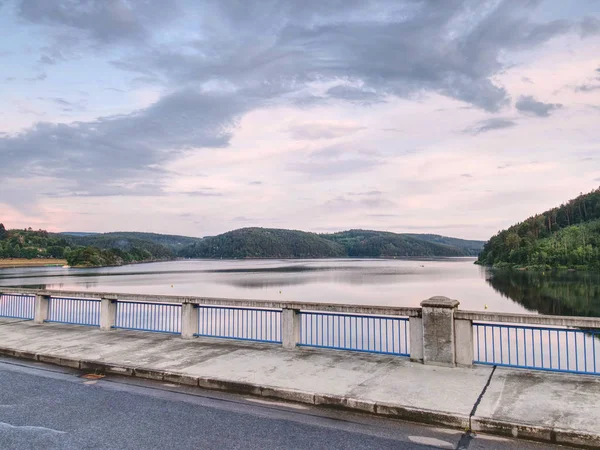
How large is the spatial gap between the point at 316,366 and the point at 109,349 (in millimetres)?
5782

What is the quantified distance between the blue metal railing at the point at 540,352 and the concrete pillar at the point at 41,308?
1491 cm

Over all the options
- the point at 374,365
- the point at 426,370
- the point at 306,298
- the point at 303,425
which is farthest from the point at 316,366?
the point at 306,298

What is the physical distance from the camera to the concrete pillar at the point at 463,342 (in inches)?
389

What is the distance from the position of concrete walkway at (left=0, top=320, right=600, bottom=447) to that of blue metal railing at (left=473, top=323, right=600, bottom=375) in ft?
2.98

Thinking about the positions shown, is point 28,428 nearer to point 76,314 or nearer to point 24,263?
point 76,314

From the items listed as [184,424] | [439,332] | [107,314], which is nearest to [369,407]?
[184,424]

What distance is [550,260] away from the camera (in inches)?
4680

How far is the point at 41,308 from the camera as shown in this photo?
55.5 feet

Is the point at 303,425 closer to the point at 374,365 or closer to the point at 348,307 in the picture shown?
the point at 374,365

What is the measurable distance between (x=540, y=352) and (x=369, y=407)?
21581mm

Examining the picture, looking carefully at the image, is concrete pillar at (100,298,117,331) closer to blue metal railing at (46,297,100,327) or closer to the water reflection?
blue metal railing at (46,297,100,327)

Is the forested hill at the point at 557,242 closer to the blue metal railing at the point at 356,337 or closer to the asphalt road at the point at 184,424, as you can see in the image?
the blue metal railing at the point at 356,337

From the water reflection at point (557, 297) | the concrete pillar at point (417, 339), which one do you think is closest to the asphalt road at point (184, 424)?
the concrete pillar at point (417, 339)

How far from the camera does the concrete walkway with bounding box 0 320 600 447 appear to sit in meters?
6.98
